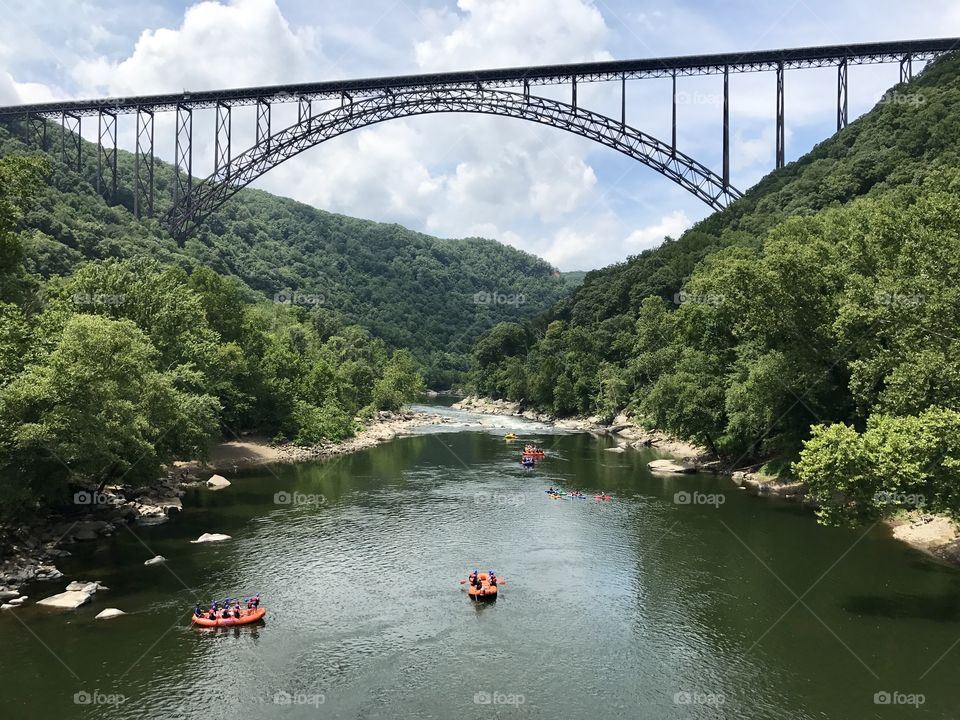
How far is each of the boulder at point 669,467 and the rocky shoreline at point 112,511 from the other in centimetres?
2340

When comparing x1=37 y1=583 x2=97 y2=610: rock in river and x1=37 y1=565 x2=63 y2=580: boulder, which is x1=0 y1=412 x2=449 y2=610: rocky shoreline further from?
x1=37 y1=583 x2=97 y2=610: rock in river

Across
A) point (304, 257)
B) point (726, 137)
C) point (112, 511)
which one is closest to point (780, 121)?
point (726, 137)

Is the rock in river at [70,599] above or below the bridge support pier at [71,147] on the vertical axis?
below

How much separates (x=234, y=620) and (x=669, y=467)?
105 ft

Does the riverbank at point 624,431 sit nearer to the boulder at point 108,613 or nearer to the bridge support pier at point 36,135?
the boulder at point 108,613

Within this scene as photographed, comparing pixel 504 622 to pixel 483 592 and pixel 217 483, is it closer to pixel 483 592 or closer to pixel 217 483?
pixel 483 592

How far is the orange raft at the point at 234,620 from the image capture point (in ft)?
65.9

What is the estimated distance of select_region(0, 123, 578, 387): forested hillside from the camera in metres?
73.0

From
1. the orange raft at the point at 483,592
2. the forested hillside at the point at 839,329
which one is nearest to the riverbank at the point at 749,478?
the forested hillside at the point at 839,329

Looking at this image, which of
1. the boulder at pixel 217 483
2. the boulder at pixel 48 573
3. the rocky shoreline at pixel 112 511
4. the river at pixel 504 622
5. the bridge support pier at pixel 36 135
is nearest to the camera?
the river at pixel 504 622

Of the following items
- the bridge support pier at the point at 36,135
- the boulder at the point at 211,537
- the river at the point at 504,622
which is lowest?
the river at the point at 504,622

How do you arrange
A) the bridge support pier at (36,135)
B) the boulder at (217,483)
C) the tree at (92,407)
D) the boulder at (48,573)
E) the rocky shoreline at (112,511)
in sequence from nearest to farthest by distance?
the tree at (92,407) < the boulder at (48,573) < the rocky shoreline at (112,511) < the boulder at (217,483) < the bridge support pier at (36,135)

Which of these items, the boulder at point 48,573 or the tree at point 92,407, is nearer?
the tree at point 92,407

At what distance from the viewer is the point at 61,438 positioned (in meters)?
22.6
